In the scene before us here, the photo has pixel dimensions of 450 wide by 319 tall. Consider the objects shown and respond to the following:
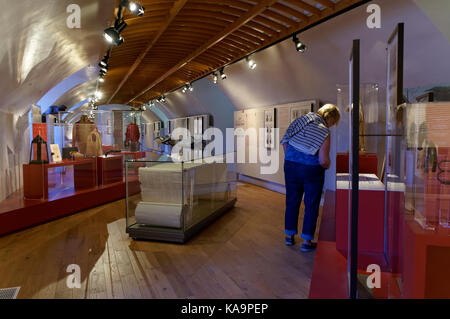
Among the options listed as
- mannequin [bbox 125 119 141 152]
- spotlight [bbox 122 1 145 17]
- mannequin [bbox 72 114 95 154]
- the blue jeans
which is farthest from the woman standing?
mannequin [bbox 125 119 141 152]

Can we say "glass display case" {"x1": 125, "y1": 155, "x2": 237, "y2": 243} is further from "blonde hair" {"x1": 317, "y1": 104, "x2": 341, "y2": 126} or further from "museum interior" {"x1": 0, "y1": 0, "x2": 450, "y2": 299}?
"blonde hair" {"x1": 317, "y1": 104, "x2": 341, "y2": 126}

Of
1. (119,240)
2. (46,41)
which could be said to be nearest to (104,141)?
(46,41)

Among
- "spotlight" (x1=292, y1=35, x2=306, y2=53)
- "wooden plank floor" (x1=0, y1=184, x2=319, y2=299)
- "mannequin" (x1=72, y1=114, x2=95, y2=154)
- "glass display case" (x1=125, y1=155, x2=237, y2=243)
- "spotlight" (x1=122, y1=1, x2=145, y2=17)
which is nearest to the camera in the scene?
"wooden plank floor" (x1=0, y1=184, x2=319, y2=299)

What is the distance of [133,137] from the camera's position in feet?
32.9

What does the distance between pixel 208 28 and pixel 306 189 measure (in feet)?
13.3

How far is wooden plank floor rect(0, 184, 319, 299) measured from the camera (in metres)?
3.08

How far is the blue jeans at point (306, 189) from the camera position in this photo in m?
3.84

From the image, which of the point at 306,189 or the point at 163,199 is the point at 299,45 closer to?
the point at 306,189

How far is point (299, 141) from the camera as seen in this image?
12.5 ft

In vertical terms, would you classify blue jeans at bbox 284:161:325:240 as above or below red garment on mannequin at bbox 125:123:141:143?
below

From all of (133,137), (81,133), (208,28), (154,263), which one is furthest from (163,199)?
(133,137)

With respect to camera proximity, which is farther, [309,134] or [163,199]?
[163,199]

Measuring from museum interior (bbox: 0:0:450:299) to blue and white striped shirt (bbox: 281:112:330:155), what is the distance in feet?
1.75

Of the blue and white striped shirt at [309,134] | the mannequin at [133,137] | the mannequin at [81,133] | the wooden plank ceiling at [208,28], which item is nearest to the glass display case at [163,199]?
the blue and white striped shirt at [309,134]
